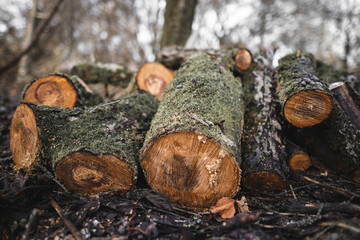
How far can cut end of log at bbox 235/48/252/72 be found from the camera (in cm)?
295

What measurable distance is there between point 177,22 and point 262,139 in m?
4.78

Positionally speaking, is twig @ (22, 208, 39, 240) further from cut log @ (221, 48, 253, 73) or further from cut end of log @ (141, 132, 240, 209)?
cut log @ (221, 48, 253, 73)

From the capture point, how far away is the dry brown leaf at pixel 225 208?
1586 mm

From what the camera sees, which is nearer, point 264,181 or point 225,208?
point 225,208

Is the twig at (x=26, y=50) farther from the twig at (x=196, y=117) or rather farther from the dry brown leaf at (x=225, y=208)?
the dry brown leaf at (x=225, y=208)

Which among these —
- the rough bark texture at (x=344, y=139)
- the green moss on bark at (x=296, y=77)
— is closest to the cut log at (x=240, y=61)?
the green moss on bark at (x=296, y=77)

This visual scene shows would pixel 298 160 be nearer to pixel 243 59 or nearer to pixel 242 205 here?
pixel 242 205

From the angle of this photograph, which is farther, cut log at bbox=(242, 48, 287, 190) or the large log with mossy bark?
cut log at bbox=(242, 48, 287, 190)

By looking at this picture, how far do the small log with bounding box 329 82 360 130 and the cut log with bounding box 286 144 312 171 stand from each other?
61 centimetres

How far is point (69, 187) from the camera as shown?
1770 mm

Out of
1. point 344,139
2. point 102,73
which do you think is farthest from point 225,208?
point 102,73

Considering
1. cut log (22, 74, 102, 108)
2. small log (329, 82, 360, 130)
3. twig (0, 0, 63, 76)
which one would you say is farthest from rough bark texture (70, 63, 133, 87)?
small log (329, 82, 360, 130)

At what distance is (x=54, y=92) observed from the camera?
265 centimetres

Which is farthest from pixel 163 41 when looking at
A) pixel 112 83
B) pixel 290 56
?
pixel 290 56
